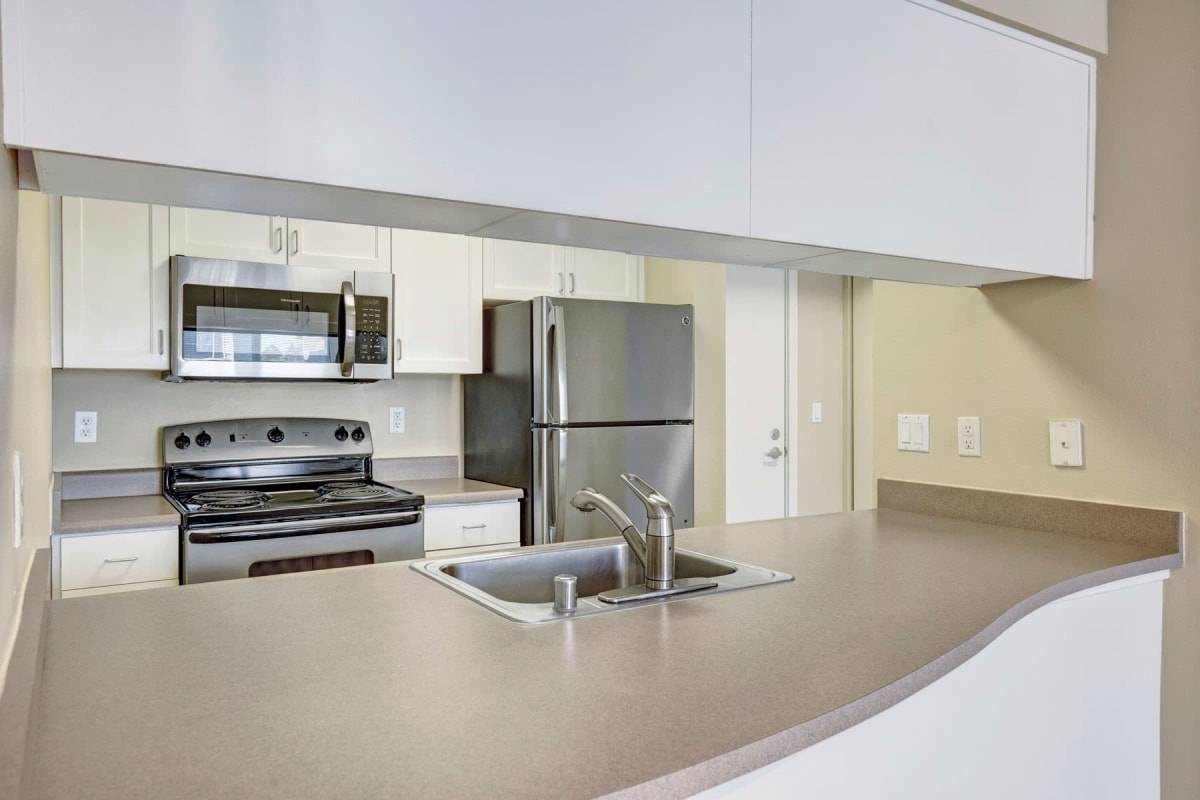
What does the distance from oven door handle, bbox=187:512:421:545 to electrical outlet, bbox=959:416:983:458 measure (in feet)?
5.80

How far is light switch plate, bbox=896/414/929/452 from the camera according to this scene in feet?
7.27

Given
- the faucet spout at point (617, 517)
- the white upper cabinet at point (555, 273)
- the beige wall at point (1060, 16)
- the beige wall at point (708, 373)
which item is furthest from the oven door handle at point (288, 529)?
the beige wall at point (1060, 16)

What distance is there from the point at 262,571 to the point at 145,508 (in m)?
0.45

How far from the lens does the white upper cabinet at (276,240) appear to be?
2.72 meters

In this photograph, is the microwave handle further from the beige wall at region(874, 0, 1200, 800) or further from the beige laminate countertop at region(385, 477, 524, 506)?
the beige wall at region(874, 0, 1200, 800)

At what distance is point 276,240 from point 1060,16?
2.46m

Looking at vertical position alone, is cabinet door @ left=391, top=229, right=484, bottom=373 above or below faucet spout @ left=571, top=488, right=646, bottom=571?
above

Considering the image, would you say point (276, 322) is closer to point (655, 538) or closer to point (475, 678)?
point (655, 538)

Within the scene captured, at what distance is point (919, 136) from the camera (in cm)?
161

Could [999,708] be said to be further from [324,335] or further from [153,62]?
[324,335]

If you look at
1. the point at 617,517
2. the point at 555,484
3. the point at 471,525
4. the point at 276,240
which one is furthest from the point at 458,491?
the point at 617,517

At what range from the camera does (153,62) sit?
3.04 feet

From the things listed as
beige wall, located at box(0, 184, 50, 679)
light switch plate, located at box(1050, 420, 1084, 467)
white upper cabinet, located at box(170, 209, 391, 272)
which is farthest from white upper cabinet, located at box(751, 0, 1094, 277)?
white upper cabinet, located at box(170, 209, 391, 272)

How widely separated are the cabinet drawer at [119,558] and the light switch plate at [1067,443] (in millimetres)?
2480
